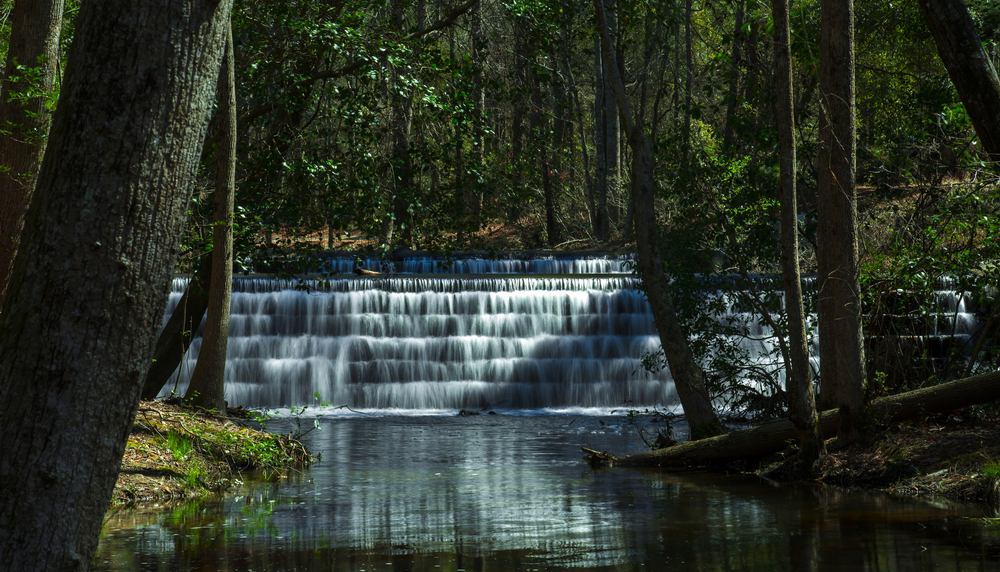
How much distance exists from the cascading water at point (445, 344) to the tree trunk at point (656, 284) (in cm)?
657

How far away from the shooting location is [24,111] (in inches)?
315

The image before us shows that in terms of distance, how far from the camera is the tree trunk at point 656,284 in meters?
9.59

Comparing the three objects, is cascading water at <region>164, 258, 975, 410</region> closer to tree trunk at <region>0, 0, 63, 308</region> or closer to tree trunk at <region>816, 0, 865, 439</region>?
tree trunk at <region>816, 0, 865, 439</region>

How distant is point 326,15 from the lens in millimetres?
10445

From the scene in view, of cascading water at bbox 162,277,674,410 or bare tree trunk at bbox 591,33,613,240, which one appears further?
bare tree trunk at bbox 591,33,613,240

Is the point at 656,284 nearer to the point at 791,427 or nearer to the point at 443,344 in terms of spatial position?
the point at 791,427

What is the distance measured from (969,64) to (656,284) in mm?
3680

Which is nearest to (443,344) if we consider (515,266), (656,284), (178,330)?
(515,266)

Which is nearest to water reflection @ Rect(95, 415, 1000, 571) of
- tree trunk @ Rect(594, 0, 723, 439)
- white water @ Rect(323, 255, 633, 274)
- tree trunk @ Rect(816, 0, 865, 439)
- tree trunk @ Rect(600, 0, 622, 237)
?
tree trunk @ Rect(594, 0, 723, 439)

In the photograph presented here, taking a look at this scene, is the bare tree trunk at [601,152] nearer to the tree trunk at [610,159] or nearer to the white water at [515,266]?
the tree trunk at [610,159]

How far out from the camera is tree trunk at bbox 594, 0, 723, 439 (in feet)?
31.5

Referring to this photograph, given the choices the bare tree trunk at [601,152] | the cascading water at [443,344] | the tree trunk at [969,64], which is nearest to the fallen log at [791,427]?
the tree trunk at [969,64]

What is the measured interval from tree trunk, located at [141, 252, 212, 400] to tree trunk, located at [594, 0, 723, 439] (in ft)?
17.0

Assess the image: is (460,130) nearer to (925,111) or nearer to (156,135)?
(925,111)
